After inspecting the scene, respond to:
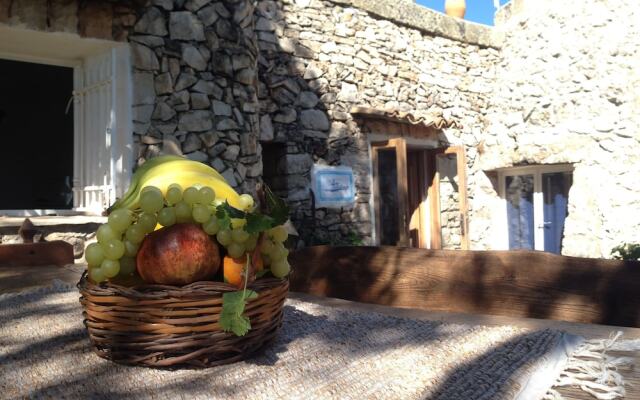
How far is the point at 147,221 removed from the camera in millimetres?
851

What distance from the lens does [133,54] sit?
3723 millimetres

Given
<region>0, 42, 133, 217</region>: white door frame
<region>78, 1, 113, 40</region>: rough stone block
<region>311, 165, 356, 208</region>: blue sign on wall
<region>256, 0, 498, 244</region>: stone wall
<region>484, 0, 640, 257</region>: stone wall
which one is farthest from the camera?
<region>484, 0, 640, 257</region>: stone wall

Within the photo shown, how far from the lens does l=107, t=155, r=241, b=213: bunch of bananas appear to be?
984 millimetres

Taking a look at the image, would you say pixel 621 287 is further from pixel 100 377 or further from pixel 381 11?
pixel 381 11

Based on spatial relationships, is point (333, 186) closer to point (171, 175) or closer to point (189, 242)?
point (171, 175)

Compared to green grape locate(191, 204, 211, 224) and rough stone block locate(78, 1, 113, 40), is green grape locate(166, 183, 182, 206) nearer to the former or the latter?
green grape locate(191, 204, 211, 224)

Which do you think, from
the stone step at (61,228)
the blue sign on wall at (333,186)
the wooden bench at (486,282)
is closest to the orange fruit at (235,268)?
the wooden bench at (486,282)

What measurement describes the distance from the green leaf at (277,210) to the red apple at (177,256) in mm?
118

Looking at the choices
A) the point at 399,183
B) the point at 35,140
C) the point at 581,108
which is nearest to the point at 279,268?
the point at 399,183

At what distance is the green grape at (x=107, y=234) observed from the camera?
0.83 meters

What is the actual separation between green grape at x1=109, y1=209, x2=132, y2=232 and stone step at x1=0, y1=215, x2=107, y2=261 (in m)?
2.74

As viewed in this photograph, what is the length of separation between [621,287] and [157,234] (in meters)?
0.95

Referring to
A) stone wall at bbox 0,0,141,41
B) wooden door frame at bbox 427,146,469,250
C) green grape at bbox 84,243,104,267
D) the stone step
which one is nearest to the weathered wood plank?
the stone step

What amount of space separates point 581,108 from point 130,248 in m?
6.91
